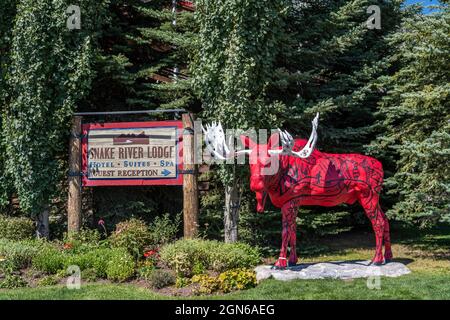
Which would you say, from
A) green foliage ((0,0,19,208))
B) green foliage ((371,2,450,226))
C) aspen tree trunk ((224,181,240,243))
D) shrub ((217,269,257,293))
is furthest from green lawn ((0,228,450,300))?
green foliage ((0,0,19,208))

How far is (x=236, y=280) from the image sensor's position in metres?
8.18

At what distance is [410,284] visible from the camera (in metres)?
8.06

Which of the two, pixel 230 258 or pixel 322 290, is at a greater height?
pixel 230 258

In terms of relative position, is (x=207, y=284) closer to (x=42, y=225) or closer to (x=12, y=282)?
(x=12, y=282)

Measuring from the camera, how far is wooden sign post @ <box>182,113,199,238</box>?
1069 cm

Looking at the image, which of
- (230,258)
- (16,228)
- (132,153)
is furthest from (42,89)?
A: (230,258)

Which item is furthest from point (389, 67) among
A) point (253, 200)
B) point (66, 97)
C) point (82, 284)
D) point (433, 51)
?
point (82, 284)

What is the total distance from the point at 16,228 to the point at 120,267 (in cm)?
395

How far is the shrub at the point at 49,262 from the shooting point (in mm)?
9469

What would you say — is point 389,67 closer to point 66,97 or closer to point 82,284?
point 66,97

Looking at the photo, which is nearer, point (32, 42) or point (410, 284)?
point (410, 284)

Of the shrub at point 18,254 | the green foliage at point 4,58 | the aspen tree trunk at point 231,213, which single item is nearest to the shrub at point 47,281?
the shrub at point 18,254

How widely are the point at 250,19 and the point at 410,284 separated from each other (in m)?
6.01

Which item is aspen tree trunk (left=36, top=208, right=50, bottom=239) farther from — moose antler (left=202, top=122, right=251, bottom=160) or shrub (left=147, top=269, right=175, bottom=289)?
moose antler (left=202, top=122, right=251, bottom=160)
